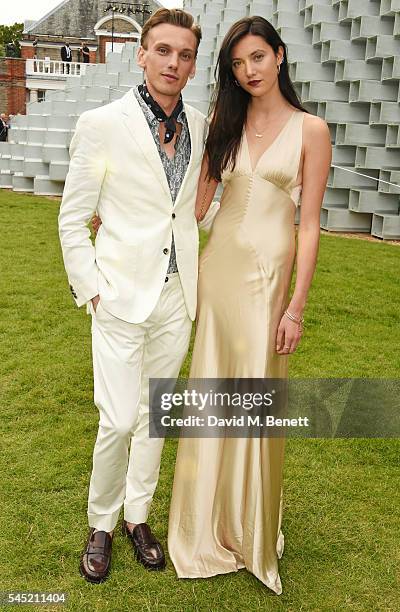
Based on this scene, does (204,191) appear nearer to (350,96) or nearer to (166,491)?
(166,491)

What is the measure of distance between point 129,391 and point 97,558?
713mm

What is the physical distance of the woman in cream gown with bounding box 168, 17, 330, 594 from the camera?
2502 mm

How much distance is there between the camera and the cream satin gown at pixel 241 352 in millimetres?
2564

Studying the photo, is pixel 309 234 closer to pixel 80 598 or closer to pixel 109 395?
pixel 109 395

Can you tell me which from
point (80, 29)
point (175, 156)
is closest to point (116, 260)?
point (175, 156)

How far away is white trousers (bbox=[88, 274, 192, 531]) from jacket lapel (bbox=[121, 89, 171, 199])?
0.41m

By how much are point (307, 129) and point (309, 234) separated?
375mm

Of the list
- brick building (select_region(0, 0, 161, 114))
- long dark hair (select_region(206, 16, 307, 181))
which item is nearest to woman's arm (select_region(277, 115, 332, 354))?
long dark hair (select_region(206, 16, 307, 181))

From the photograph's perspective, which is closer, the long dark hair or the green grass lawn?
the long dark hair

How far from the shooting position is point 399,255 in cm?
946

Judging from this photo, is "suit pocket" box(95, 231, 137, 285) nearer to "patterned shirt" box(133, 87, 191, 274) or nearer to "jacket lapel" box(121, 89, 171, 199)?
"patterned shirt" box(133, 87, 191, 274)

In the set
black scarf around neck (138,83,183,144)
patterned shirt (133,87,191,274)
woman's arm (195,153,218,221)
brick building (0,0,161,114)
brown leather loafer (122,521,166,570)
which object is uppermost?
brick building (0,0,161,114)

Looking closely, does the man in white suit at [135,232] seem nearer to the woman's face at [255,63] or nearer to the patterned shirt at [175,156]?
the patterned shirt at [175,156]

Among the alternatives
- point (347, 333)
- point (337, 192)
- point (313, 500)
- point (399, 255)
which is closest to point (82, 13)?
point (337, 192)
